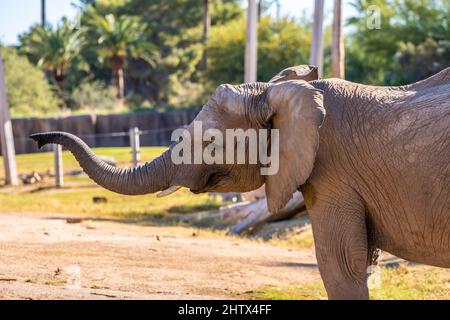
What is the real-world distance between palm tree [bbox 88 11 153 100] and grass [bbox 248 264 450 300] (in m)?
51.8

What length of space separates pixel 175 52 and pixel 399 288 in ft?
204

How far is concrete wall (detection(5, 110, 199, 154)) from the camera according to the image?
44875 mm

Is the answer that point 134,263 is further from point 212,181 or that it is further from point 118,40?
point 118,40

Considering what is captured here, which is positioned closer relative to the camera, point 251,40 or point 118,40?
point 251,40

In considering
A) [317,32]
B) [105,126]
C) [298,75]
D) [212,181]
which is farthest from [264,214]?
[105,126]

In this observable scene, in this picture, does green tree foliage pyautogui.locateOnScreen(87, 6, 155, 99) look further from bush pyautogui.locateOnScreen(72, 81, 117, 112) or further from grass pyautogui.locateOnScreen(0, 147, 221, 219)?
grass pyautogui.locateOnScreen(0, 147, 221, 219)

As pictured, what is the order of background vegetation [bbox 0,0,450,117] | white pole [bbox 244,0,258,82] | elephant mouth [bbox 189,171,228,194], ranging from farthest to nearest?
background vegetation [bbox 0,0,450,117] < white pole [bbox 244,0,258,82] < elephant mouth [bbox 189,171,228,194]

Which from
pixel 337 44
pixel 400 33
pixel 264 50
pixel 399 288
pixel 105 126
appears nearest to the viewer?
pixel 399 288

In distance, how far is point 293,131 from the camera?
650 cm

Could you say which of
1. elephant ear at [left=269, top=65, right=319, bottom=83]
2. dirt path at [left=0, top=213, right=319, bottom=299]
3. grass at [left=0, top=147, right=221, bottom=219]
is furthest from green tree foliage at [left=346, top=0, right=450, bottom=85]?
elephant ear at [left=269, top=65, right=319, bottom=83]

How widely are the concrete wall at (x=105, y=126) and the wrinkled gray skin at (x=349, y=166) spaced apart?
37312mm

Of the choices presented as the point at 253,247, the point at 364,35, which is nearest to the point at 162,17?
the point at 364,35

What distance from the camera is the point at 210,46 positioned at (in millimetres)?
57281
